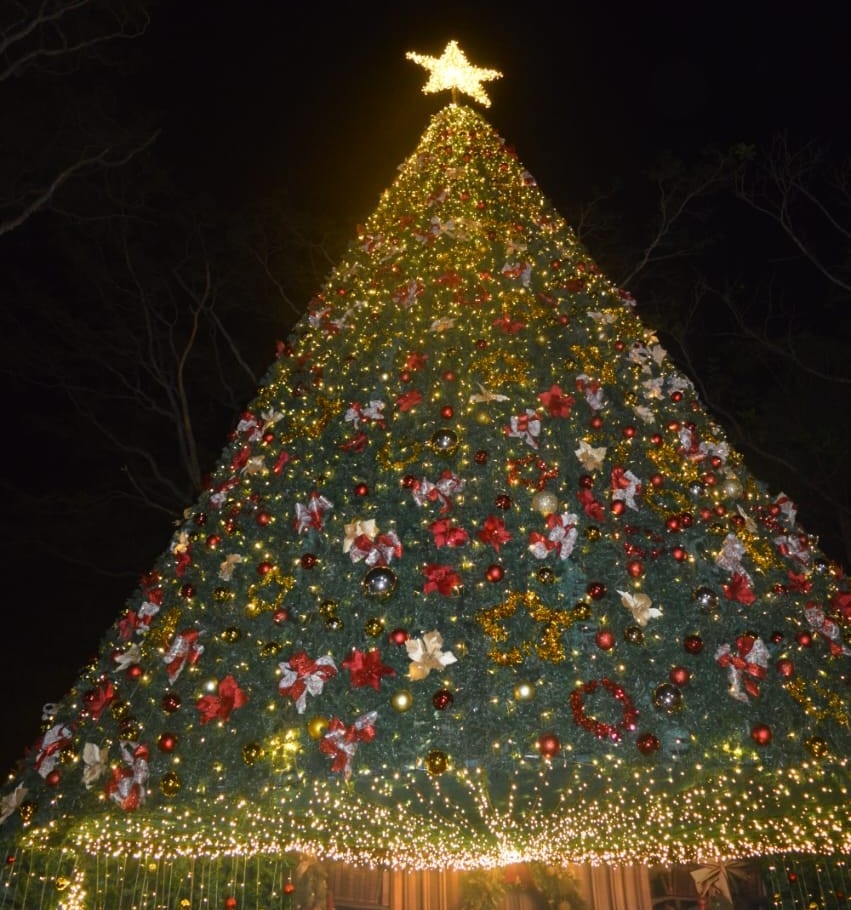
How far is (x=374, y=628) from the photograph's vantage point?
A: 3389 millimetres

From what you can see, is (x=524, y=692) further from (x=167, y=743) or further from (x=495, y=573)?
(x=167, y=743)

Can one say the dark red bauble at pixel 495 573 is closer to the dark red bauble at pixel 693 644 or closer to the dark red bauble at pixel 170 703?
the dark red bauble at pixel 693 644

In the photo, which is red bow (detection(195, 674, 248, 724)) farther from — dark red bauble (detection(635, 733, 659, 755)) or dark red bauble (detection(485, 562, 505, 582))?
dark red bauble (detection(635, 733, 659, 755))

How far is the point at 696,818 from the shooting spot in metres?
5.06

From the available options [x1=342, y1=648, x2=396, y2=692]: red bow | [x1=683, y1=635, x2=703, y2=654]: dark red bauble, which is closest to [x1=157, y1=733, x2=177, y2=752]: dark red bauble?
[x1=342, y1=648, x2=396, y2=692]: red bow

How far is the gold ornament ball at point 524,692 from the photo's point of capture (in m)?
3.18

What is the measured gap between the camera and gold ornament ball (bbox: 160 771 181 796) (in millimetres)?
3229

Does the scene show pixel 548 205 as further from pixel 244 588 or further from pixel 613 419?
pixel 244 588

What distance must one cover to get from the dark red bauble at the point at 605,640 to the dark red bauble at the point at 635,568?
32 cm

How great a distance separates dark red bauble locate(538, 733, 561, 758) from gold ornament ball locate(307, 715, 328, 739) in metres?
0.88

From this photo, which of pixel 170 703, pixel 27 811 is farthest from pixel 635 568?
pixel 27 811

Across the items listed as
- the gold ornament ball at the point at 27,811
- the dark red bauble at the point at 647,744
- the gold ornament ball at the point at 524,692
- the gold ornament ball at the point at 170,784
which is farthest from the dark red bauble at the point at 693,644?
the gold ornament ball at the point at 27,811

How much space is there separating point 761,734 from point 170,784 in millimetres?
2449

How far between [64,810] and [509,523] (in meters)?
2.33
